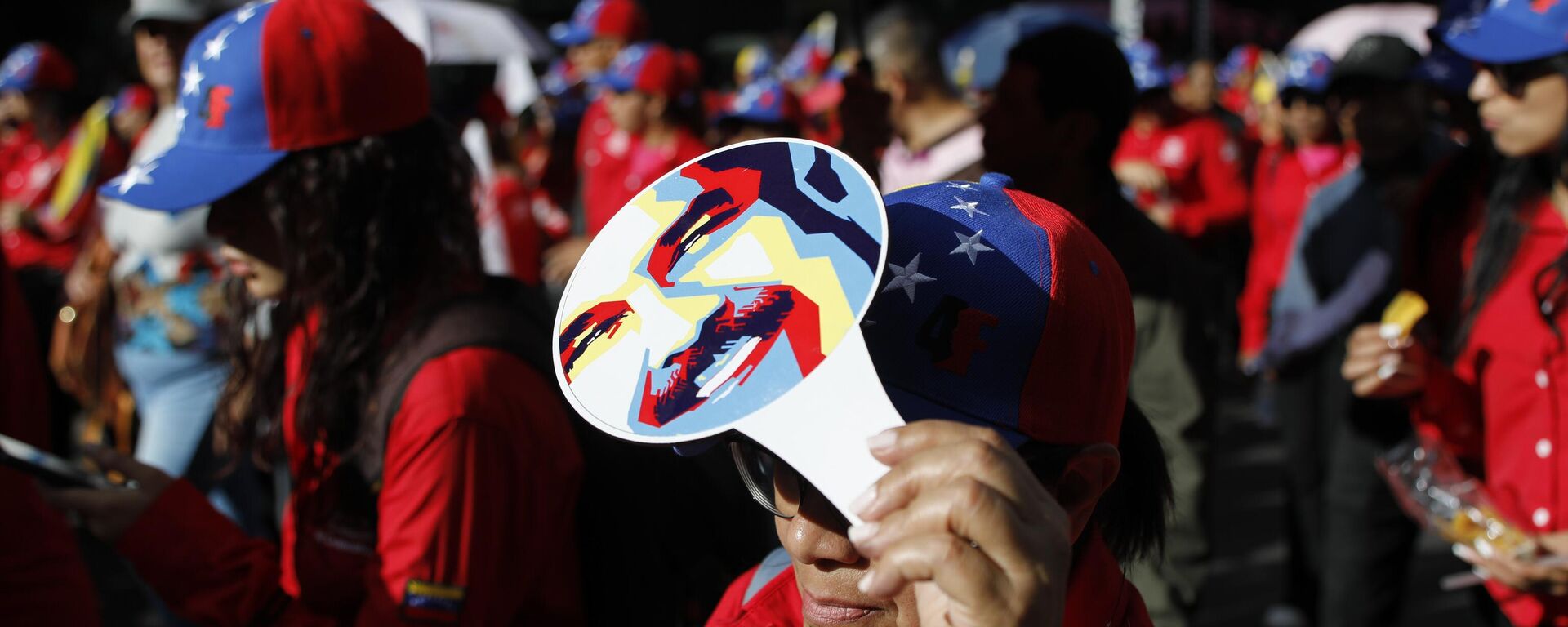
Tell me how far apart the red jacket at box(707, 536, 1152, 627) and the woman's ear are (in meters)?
0.10

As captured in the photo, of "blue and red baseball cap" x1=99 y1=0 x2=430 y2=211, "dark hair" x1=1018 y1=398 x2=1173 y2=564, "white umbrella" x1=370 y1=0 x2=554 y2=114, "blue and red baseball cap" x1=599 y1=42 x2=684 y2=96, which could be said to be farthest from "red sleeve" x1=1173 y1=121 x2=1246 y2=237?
"dark hair" x1=1018 y1=398 x2=1173 y2=564

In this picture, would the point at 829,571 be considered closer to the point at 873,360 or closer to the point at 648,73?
the point at 873,360

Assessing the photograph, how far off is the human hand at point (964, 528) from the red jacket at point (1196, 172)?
6838 millimetres

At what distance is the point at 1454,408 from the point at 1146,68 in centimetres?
595

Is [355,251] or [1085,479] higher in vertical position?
[1085,479]

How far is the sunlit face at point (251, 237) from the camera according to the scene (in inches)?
86.5

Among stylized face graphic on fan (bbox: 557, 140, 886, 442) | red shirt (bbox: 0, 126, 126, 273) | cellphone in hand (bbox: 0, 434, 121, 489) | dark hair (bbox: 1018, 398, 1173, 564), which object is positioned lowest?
red shirt (bbox: 0, 126, 126, 273)

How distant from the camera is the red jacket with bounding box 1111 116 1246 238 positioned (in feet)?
25.5

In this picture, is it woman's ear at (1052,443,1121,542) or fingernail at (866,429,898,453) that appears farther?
woman's ear at (1052,443,1121,542)

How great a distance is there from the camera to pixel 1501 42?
2.69 m

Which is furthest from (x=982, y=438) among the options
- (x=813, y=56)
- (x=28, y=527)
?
(x=813, y=56)

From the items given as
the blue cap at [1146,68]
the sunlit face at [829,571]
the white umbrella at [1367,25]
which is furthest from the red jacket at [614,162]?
the sunlit face at [829,571]

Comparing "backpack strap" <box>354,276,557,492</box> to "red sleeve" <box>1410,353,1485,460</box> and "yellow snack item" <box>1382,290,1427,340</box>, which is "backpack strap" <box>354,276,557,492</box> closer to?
"yellow snack item" <box>1382,290,1427,340</box>

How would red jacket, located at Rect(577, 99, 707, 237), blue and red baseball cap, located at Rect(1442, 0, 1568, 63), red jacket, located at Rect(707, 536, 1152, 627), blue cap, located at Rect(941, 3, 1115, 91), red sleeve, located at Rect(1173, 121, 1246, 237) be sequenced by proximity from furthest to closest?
red sleeve, located at Rect(1173, 121, 1246, 237) < blue cap, located at Rect(941, 3, 1115, 91) < red jacket, located at Rect(577, 99, 707, 237) < blue and red baseball cap, located at Rect(1442, 0, 1568, 63) < red jacket, located at Rect(707, 536, 1152, 627)
